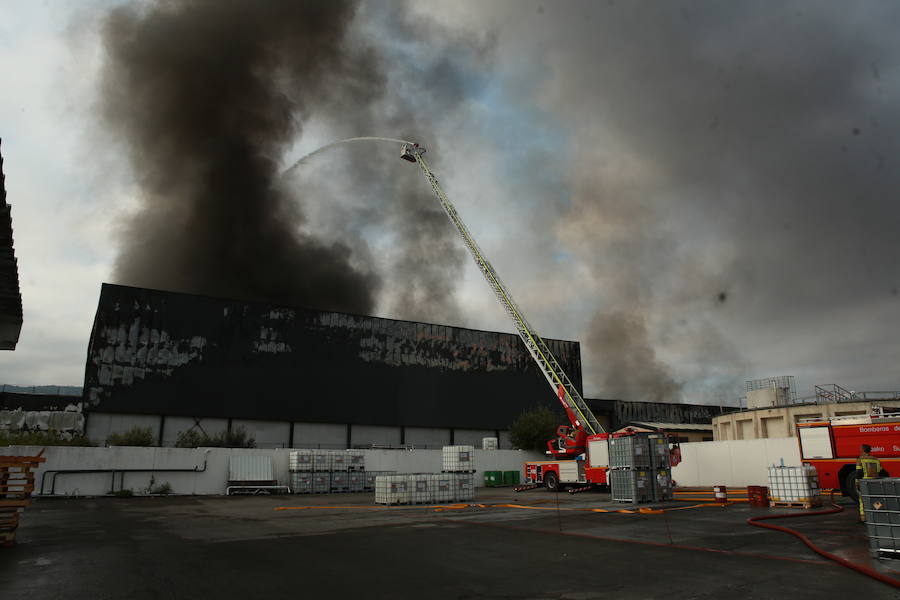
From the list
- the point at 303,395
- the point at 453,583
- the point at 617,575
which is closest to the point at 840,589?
the point at 617,575

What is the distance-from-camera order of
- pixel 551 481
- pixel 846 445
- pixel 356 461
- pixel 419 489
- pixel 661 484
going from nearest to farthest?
pixel 846 445 → pixel 661 484 → pixel 419 489 → pixel 551 481 → pixel 356 461

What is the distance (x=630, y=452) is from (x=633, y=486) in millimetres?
1128

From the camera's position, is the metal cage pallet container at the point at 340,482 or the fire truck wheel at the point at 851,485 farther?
the metal cage pallet container at the point at 340,482

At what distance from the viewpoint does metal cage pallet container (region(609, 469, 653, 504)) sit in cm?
1972

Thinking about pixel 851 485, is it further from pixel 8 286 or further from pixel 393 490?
pixel 8 286

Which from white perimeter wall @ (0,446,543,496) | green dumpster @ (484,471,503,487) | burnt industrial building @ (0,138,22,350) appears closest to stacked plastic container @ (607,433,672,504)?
burnt industrial building @ (0,138,22,350)

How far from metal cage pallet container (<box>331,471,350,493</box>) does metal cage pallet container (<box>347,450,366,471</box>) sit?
616mm

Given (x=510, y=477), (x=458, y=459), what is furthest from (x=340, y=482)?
(x=510, y=477)

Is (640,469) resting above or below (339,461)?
above

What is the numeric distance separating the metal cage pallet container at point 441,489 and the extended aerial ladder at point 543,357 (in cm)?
1004

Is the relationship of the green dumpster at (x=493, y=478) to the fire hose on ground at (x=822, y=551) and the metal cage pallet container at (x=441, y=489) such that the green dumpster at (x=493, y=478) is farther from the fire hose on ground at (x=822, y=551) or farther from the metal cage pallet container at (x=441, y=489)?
the fire hose on ground at (x=822, y=551)

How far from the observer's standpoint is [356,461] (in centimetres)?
3475

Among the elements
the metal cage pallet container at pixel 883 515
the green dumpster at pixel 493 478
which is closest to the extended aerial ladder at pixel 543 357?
the green dumpster at pixel 493 478

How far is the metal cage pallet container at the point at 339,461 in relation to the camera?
33812 mm
